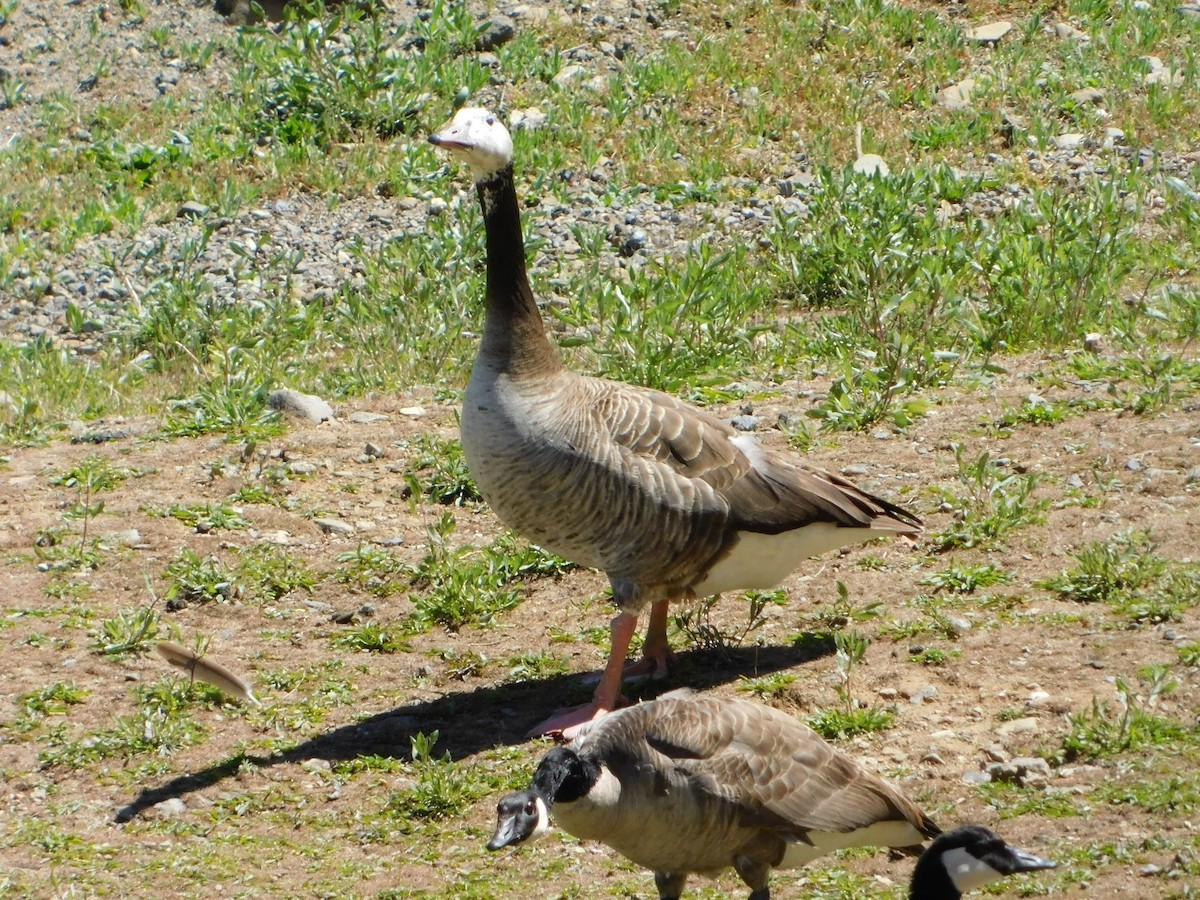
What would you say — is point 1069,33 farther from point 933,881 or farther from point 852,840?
Answer: point 933,881

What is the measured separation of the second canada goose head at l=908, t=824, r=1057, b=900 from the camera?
423 centimetres

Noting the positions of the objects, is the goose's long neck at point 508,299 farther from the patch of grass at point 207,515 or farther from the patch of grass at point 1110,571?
the patch of grass at point 1110,571

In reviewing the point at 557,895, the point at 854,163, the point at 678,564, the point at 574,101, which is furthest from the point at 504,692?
the point at 574,101

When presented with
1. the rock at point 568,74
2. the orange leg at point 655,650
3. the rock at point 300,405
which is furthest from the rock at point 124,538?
the rock at point 568,74

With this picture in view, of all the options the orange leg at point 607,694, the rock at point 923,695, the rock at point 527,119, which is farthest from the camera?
the rock at point 527,119

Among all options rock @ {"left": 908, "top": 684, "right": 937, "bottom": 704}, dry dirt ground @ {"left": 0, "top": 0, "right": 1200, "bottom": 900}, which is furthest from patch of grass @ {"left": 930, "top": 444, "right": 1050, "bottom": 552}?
rock @ {"left": 908, "top": 684, "right": 937, "bottom": 704}

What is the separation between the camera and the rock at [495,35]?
15.6m

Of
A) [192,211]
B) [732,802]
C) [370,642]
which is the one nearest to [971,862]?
[732,802]

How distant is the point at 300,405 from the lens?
9469 millimetres

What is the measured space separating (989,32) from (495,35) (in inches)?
201

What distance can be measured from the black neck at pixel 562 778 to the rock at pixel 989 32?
12653mm

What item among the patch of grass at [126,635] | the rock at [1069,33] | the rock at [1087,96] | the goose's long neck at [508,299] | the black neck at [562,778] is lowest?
the patch of grass at [126,635]

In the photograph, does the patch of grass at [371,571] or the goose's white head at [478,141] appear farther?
the patch of grass at [371,571]

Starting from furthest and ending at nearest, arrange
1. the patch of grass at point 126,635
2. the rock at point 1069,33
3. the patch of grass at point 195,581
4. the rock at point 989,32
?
the rock at point 989,32 → the rock at point 1069,33 → the patch of grass at point 195,581 → the patch of grass at point 126,635
